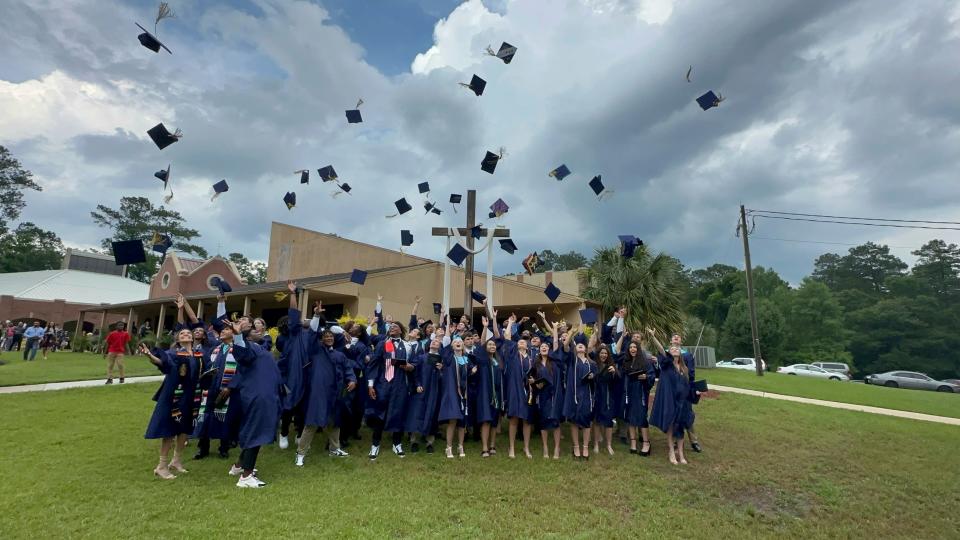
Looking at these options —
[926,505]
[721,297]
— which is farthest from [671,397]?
[721,297]

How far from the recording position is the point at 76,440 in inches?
290

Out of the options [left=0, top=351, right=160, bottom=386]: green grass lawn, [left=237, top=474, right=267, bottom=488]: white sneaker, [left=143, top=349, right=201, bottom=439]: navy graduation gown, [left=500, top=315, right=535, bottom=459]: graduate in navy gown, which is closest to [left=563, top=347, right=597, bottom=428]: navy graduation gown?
[left=500, top=315, right=535, bottom=459]: graduate in navy gown

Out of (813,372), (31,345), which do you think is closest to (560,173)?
(31,345)

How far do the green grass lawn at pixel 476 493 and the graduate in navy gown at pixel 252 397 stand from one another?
322 millimetres

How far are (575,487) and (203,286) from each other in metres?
36.3

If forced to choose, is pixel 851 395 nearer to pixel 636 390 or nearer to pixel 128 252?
pixel 636 390

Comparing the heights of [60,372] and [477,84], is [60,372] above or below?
below

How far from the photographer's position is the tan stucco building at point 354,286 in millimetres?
19672

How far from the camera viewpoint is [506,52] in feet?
32.9

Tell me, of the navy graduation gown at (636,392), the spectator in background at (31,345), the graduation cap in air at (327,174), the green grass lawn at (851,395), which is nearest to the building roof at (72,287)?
the spectator in background at (31,345)

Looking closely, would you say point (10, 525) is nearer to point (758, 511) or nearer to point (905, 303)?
point (758, 511)

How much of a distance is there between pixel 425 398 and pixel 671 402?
375 cm

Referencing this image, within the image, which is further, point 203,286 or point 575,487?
point 203,286

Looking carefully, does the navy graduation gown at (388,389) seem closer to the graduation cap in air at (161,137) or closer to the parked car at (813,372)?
the graduation cap in air at (161,137)
